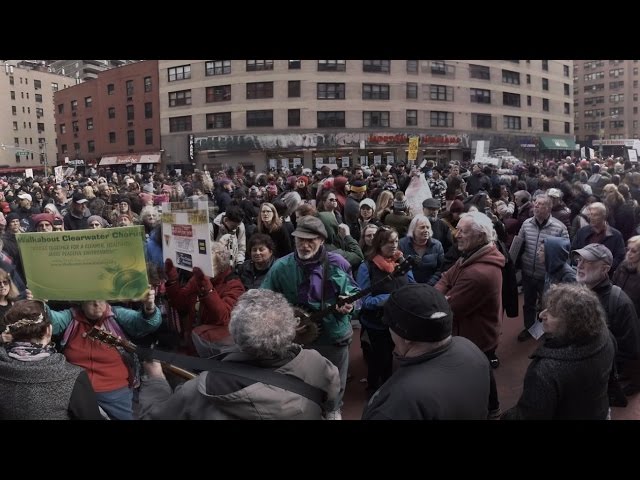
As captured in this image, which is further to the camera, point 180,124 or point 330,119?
point 180,124

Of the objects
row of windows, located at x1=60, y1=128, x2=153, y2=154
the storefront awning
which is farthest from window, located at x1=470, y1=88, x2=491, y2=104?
row of windows, located at x1=60, y1=128, x2=153, y2=154

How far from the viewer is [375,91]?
37562mm

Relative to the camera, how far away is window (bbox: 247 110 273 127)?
37403 mm

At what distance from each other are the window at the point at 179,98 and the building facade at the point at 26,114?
25949 mm

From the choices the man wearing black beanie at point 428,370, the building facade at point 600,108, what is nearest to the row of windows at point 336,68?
the building facade at point 600,108

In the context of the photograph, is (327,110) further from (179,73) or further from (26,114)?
(26,114)

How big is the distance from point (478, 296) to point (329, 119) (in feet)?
115

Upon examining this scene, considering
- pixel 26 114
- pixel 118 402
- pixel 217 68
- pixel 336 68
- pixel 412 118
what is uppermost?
pixel 26 114

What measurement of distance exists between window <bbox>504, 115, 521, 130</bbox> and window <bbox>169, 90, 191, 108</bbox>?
27954mm

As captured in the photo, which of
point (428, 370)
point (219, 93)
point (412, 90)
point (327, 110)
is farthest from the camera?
point (412, 90)

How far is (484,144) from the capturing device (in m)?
16.1

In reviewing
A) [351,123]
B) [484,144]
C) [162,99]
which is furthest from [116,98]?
[484,144]

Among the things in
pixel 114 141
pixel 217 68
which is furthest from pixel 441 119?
pixel 114 141

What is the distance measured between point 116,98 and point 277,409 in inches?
1924
